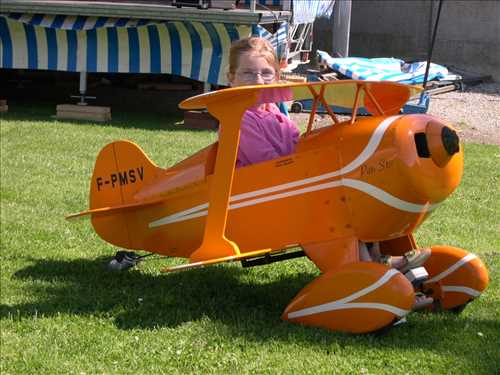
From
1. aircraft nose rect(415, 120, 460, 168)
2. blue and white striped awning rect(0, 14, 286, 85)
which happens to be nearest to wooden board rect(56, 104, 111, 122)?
blue and white striped awning rect(0, 14, 286, 85)

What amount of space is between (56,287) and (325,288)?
1.87 m

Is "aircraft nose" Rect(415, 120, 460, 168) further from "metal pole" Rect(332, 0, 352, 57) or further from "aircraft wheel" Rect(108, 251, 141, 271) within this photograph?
"metal pole" Rect(332, 0, 352, 57)

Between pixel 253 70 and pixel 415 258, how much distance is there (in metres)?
1.48

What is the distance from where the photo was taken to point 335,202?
461 centimetres

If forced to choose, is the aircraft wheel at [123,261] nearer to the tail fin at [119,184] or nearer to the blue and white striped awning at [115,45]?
the tail fin at [119,184]

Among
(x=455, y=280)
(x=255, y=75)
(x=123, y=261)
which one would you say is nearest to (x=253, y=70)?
(x=255, y=75)

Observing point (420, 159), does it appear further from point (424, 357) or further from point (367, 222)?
point (424, 357)

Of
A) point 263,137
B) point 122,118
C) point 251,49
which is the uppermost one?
point 251,49

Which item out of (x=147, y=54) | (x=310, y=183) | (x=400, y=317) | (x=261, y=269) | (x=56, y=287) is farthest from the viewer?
(x=147, y=54)

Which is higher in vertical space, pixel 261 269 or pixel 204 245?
pixel 204 245

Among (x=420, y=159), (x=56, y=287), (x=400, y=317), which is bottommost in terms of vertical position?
(x=56, y=287)

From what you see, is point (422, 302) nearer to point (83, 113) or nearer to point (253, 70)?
point (253, 70)

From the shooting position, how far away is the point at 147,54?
12.4 meters

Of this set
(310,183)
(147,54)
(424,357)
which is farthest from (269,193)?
(147,54)
